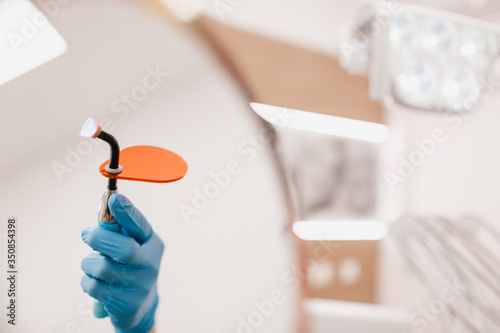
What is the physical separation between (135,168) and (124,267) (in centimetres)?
10

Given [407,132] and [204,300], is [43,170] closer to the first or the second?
[204,300]

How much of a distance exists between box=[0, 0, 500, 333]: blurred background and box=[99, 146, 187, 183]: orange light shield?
0.05 m

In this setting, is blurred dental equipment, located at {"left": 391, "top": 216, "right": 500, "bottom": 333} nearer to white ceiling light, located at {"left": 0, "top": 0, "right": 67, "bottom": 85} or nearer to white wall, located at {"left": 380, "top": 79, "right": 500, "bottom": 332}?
white wall, located at {"left": 380, "top": 79, "right": 500, "bottom": 332}

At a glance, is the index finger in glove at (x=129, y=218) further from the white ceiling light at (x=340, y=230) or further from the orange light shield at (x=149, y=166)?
the white ceiling light at (x=340, y=230)

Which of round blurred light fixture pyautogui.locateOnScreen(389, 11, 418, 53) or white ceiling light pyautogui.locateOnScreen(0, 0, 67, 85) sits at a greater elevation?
round blurred light fixture pyautogui.locateOnScreen(389, 11, 418, 53)

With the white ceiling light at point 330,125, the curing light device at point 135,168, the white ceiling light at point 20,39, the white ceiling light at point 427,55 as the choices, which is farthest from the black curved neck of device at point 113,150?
the white ceiling light at point 330,125

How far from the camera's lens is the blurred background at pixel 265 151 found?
0.36 metres

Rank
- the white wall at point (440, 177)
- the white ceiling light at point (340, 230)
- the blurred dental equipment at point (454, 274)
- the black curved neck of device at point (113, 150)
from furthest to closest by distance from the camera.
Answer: the white ceiling light at point (340, 230) < the white wall at point (440, 177) < the blurred dental equipment at point (454, 274) < the black curved neck of device at point (113, 150)

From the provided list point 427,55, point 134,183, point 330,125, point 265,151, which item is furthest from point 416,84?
point 330,125

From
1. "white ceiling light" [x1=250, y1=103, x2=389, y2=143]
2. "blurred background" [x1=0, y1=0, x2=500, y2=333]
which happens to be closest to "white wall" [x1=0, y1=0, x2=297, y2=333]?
"blurred background" [x1=0, y1=0, x2=500, y2=333]

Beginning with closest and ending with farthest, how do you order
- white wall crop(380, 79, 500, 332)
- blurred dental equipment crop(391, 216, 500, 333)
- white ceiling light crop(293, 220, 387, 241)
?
blurred dental equipment crop(391, 216, 500, 333) → white wall crop(380, 79, 500, 332) → white ceiling light crop(293, 220, 387, 241)

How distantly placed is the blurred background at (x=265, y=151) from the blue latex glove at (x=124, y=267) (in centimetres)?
5

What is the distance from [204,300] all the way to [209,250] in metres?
0.09

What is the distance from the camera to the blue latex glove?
0.30 m
